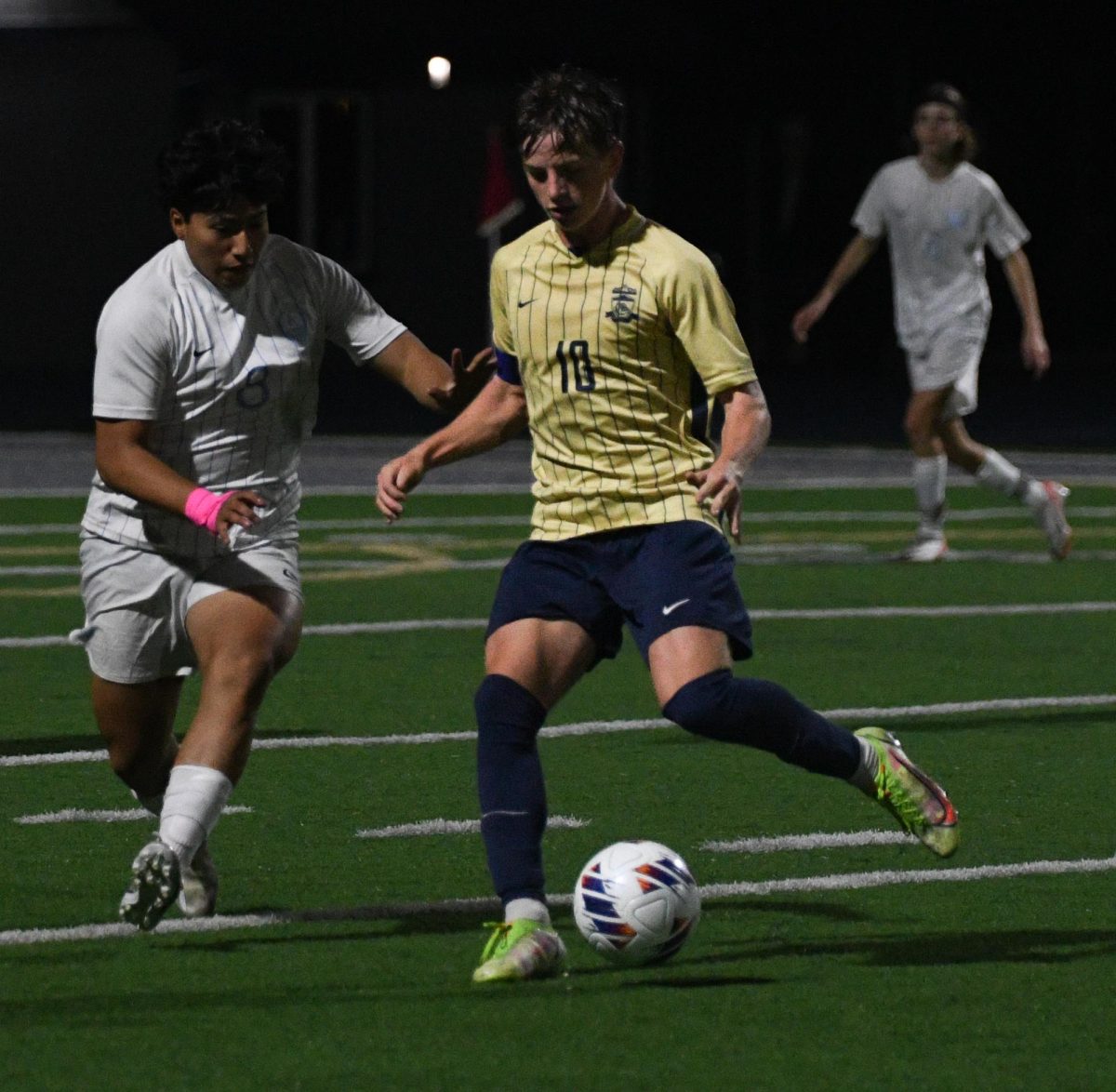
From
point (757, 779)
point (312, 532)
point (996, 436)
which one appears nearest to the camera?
point (757, 779)

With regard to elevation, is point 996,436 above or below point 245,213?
below

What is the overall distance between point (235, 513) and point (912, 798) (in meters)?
1.71

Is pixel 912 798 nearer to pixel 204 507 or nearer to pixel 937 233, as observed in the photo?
pixel 204 507

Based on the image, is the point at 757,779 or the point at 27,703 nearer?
the point at 757,779

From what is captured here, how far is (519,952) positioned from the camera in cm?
616

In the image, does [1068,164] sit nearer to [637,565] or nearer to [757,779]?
[757,779]

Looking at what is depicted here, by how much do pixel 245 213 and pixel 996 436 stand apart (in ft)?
63.0

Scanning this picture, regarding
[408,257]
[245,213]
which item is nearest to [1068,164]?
[408,257]

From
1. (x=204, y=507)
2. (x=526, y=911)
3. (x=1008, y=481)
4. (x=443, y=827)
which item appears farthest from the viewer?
(x=1008, y=481)

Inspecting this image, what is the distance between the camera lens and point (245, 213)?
22.1 ft

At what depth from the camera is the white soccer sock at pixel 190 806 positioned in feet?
21.2

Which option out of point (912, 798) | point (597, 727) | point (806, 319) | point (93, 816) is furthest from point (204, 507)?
point (806, 319)

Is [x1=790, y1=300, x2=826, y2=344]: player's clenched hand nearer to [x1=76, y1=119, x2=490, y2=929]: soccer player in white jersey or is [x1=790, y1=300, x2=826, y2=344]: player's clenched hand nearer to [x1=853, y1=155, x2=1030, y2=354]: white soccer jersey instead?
[x1=853, y1=155, x2=1030, y2=354]: white soccer jersey

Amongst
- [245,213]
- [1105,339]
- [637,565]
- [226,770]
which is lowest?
[1105,339]
